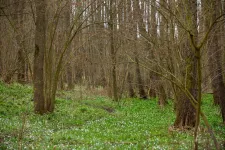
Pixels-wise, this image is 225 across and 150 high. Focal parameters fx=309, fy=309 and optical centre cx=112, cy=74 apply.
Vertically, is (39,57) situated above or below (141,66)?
above

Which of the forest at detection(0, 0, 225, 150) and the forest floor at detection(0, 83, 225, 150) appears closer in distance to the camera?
the forest at detection(0, 0, 225, 150)

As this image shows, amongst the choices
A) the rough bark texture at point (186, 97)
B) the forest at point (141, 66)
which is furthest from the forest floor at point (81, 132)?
the rough bark texture at point (186, 97)

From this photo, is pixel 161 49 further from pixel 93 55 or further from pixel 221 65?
pixel 93 55

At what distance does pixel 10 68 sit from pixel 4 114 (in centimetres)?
1035

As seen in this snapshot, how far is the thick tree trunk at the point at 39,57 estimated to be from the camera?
634 inches

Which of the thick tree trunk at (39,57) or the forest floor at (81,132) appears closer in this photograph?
the forest floor at (81,132)

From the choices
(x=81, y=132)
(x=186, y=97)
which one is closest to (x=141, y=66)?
(x=186, y=97)

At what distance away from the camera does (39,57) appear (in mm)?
16062

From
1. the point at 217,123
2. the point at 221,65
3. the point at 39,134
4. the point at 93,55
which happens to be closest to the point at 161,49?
the point at 221,65

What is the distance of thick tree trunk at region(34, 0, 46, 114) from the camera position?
16094 millimetres

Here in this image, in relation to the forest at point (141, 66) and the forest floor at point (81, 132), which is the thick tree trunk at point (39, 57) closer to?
the forest at point (141, 66)

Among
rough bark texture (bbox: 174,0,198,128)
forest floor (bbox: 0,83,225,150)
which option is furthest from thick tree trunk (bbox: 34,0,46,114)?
rough bark texture (bbox: 174,0,198,128)

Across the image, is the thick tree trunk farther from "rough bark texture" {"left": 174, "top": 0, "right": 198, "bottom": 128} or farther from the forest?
"rough bark texture" {"left": 174, "top": 0, "right": 198, "bottom": 128}

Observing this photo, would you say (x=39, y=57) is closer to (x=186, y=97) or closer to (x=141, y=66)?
(x=141, y=66)
